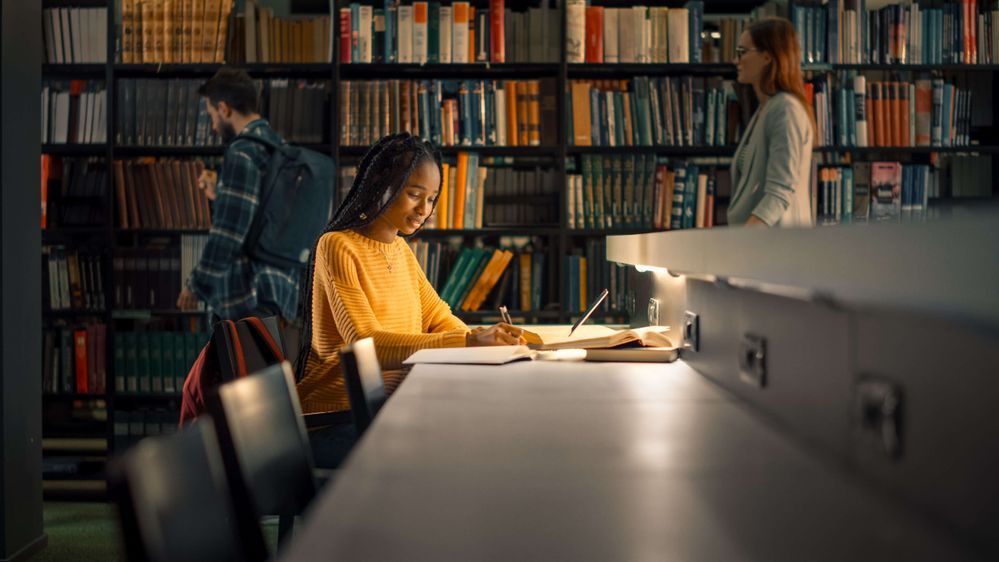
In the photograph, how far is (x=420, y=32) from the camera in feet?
14.1

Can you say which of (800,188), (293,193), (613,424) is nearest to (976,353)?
(613,424)

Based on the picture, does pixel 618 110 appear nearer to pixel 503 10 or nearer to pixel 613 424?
pixel 503 10

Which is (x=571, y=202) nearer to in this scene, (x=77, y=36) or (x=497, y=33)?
(x=497, y=33)

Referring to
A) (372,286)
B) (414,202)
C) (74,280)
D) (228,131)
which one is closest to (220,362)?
(372,286)

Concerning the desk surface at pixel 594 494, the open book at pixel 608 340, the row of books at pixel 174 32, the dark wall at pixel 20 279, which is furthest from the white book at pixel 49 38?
the desk surface at pixel 594 494

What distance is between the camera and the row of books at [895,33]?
14.1 feet

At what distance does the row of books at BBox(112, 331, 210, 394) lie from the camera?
14.5 feet

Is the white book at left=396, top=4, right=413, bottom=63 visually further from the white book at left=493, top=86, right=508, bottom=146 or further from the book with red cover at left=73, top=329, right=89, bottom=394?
the book with red cover at left=73, top=329, right=89, bottom=394

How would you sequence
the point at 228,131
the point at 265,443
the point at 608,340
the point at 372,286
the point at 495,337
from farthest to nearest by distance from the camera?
the point at 228,131 < the point at 372,286 < the point at 495,337 < the point at 608,340 < the point at 265,443

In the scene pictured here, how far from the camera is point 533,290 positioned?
4.41 meters

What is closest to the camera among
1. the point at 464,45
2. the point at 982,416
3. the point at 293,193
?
the point at 982,416

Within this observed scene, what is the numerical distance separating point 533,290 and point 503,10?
1227 mm

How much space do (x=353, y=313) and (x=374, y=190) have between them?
15.3 inches

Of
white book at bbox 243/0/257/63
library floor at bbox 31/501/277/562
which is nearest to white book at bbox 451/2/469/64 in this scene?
white book at bbox 243/0/257/63
